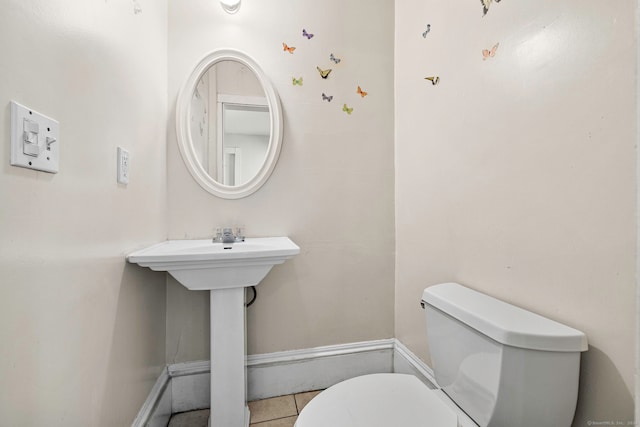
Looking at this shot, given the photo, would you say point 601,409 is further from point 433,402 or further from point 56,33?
point 56,33

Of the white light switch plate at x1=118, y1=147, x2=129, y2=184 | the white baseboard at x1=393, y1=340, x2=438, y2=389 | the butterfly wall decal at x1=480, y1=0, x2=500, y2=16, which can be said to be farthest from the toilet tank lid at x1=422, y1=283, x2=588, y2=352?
the white light switch plate at x1=118, y1=147, x2=129, y2=184

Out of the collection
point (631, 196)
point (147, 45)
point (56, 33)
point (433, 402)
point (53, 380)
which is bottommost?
point (433, 402)

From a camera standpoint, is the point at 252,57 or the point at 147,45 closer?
the point at 147,45

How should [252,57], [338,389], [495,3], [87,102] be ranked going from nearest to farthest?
[87,102] → [338,389] → [495,3] → [252,57]

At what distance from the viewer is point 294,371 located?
1.52m

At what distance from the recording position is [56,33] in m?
0.63

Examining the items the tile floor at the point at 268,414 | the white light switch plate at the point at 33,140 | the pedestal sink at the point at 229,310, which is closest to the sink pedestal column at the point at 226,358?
the pedestal sink at the point at 229,310

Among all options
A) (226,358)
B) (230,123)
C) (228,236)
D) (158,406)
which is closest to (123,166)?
(228,236)

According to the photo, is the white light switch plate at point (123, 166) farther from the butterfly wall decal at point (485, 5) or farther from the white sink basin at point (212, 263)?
the butterfly wall decal at point (485, 5)

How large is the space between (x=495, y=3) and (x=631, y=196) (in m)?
0.80

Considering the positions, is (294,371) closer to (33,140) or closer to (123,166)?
(123,166)

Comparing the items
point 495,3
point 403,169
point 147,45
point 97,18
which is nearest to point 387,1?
point 495,3

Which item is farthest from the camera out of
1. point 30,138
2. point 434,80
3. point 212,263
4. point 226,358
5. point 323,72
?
point 323,72

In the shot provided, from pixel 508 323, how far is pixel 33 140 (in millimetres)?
1171
